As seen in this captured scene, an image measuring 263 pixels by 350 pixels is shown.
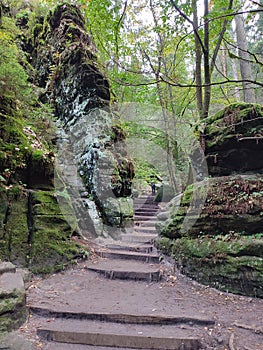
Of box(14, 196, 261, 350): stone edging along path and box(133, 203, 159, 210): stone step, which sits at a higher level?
box(133, 203, 159, 210): stone step

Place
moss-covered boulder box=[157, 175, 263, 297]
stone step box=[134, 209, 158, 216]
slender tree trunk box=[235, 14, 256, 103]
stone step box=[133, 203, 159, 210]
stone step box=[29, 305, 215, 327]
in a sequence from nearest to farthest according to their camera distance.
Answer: stone step box=[29, 305, 215, 327], moss-covered boulder box=[157, 175, 263, 297], slender tree trunk box=[235, 14, 256, 103], stone step box=[134, 209, 158, 216], stone step box=[133, 203, 159, 210]

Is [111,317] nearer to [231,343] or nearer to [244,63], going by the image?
[231,343]

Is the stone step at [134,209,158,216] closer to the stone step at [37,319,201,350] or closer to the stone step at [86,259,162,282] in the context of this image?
the stone step at [86,259,162,282]

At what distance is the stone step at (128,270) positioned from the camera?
15.2 ft

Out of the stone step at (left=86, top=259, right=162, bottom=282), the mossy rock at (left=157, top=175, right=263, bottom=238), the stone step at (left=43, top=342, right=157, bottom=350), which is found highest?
the mossy rock at (left=157, top=175, right=263, bottom=238)

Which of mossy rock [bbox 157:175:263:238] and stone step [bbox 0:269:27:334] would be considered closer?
stone step [bbox 0:269:27:334]

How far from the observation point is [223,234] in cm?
455

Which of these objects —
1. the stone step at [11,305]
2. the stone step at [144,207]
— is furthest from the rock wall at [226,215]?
the stone step at [144,207]

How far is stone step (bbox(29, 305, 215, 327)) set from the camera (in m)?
3.22

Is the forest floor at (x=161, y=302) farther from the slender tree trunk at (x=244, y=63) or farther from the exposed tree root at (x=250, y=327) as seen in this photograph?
the slender tree trunk at (x=244, y=63)

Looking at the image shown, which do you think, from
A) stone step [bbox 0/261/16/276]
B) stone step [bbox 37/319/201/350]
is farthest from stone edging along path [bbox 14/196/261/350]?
stone step [bbox 0/261/16/276]

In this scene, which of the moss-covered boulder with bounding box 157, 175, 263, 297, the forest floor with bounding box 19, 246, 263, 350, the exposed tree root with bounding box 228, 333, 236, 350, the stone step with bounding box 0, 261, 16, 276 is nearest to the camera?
the exposed tree root with bounding box 228, 333, 236, 350

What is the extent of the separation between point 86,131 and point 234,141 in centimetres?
473

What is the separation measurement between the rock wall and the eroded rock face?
2270 millimetres
